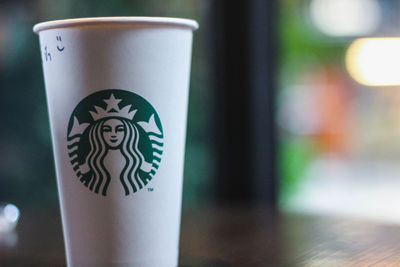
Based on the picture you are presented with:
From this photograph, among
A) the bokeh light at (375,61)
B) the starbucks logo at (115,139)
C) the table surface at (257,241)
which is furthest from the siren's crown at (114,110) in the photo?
the bokeh light at (375,61)

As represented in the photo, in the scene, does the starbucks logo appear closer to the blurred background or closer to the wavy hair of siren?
the wavy hair of siren

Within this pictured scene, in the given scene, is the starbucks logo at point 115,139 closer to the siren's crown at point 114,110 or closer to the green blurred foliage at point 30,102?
the siren's crown at point 114,110

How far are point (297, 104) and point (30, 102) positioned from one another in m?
1.06

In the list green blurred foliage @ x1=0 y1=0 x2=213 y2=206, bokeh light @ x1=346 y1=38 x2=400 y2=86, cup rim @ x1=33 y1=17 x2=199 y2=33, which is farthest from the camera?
green blurred foliage @ x1=0 y1=0 x2=213 y2=206

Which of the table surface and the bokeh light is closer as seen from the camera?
the table surface

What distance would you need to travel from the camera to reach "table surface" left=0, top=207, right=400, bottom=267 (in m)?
0.73

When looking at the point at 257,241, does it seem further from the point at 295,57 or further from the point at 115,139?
the point at 295,57

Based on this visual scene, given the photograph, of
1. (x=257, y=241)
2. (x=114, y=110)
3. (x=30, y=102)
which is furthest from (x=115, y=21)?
(x=30, y=102)

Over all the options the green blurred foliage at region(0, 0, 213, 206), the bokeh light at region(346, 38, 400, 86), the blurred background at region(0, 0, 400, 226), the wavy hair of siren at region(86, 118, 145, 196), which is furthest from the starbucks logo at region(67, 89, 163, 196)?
the green blurred foliage at region(0, 0, 213, 206)

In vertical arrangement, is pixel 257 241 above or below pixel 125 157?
below

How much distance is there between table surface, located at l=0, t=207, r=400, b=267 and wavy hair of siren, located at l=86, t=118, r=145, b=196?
0.14 m

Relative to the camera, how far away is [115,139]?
0.64 meters

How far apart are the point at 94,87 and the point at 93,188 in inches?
4.2

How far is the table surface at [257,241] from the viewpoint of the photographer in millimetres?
725
